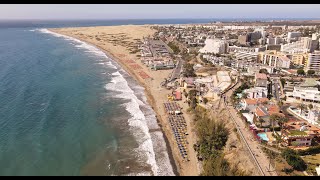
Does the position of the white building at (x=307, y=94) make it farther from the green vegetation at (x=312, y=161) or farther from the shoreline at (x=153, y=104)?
the shoreline at (x=153, y=104)

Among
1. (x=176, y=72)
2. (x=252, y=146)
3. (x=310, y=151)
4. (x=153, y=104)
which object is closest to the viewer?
(x=310, y=151)

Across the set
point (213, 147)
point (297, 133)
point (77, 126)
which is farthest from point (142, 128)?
point (297, 133)

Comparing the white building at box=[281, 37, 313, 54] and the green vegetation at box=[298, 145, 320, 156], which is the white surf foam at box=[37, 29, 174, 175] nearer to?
the green vegetation at box=[298, 145, 320, 156]

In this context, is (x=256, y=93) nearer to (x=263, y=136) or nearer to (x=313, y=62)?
(x=263, y=136)

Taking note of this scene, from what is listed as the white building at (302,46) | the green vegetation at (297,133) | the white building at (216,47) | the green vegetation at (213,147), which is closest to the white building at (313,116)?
the green vegetation at (297,133)

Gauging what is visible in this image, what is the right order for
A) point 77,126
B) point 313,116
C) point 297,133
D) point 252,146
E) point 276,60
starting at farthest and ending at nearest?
point 276,60 → point 77,126 → point 313,116 → point 297,133 → point 252,146
